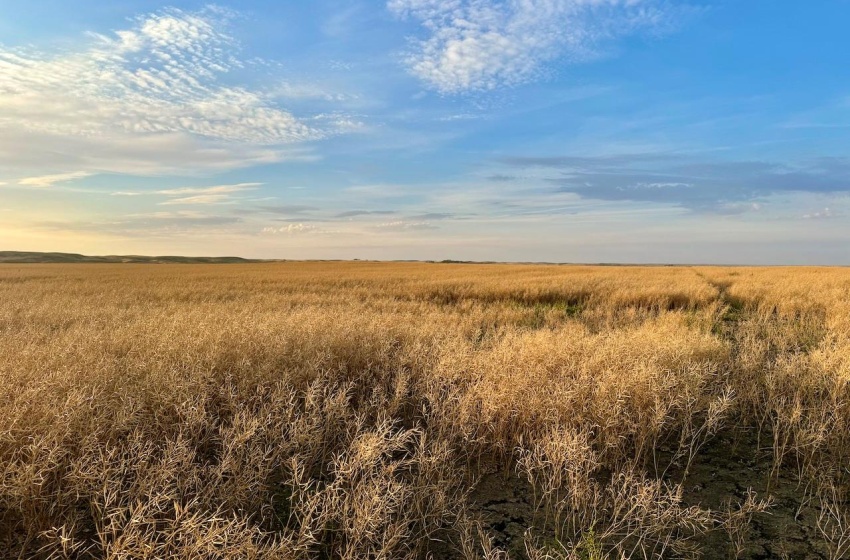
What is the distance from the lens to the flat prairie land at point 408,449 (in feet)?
9.70

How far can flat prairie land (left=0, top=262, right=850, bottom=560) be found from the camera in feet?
9.70

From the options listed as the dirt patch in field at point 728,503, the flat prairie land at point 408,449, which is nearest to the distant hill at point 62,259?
the flat prairie land at point 408,449

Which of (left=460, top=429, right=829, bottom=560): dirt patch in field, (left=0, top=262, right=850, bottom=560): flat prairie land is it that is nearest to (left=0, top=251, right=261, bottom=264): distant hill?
(left=0, top=262, right=850, bottom=560): flat prairie land

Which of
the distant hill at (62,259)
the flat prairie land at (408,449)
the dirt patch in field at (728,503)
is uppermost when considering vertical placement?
the distant hill at (62,259)

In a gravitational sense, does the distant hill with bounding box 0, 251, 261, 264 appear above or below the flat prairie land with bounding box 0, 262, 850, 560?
above

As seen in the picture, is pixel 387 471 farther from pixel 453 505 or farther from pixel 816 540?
pixel 816 540

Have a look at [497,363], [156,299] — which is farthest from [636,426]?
[156,299]

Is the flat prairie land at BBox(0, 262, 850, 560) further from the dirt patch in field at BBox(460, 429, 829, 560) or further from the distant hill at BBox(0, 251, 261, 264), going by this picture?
the distant hill at BBox(0, 251, 261, 264)

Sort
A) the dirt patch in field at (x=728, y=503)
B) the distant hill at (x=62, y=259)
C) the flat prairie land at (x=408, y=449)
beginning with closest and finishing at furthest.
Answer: the flat prairie land at (x=408, y=449), the dirt patch in field at (x=728, y=503), the distant hill at (x=62, y=259)

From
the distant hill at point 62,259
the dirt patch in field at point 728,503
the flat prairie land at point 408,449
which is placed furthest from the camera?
the distant hill at point 62,259

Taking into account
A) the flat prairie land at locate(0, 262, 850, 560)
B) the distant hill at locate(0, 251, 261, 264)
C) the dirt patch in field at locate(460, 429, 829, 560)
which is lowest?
the dirt patch in field at locate(460, 429, 829, 560)

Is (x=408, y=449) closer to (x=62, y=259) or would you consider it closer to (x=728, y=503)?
(x=728, y=503)

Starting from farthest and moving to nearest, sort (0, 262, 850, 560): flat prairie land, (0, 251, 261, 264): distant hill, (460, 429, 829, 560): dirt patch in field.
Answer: (0, 251, 261, 264): distant hill < (460, 429, 829, 560): dirt patch in field < (0, 262, 850, 560): flat prairie land

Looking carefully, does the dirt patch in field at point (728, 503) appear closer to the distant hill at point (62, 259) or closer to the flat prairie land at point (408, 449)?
Result: the flat prairie land at point (408, 449)
